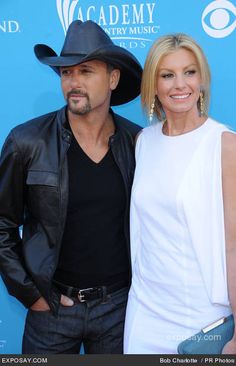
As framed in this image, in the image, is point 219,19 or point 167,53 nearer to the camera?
point 167,53

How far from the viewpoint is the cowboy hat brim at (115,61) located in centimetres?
194

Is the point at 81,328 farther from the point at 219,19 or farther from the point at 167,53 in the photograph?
the point at 219,19

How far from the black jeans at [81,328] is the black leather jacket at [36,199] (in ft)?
0.25

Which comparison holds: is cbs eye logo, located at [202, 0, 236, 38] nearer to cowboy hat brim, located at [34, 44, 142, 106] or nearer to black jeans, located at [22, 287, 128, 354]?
cowboy hat brim, located at [34, 44, 142, 106]

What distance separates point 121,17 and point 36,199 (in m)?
1.06

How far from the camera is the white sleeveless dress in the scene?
5.65 ft

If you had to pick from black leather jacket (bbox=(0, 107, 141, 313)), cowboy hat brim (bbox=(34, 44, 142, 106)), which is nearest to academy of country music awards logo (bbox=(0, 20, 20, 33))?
cowboy hat brim (bbox=(34, 44, 142, 106))

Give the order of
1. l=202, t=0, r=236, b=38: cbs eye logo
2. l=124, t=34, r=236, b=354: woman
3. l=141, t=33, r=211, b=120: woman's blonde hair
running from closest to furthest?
1. l=124, t=34, r=236, b=354: woman
2. l=141, t=33, r=211, b=120: woman's blonde hair
3. l=202, t=0, r=236, b=38: cbs eye logo

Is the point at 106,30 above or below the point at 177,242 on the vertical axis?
above

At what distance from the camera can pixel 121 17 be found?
2496 millimetres

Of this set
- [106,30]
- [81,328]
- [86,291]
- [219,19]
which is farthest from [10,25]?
[81,328]

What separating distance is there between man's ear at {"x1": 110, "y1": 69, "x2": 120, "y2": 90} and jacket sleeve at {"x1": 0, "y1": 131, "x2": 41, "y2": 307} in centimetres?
46

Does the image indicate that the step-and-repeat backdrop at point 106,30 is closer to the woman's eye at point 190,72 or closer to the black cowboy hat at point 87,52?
the black cowboy hat at point 87,52

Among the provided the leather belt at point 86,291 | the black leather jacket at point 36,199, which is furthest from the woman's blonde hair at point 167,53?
the leather belt at point 86,291
